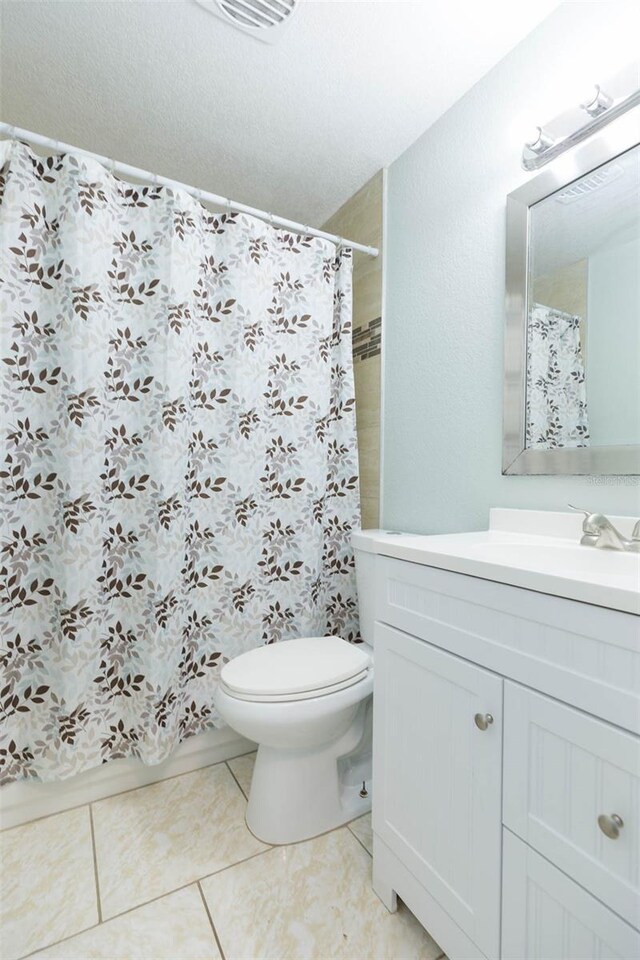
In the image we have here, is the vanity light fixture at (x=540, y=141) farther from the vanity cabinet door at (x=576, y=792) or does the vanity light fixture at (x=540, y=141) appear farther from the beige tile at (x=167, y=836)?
the beige tile at (x=167, y=836)

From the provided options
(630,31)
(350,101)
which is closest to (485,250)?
(630,31)

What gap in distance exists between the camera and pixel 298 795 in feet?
4.34

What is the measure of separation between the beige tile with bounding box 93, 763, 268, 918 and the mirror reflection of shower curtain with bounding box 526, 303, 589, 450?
4.50ft

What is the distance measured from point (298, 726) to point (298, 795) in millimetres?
257

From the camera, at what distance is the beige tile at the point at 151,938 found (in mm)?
1002

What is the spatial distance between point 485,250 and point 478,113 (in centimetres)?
44

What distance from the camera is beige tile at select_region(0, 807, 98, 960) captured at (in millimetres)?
1053

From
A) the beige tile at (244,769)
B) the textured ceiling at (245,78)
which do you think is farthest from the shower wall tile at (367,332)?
the beige tile at (244,769)

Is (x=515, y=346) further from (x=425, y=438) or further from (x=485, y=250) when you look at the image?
(x=425, y=438)

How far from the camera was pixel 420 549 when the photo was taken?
99 cm

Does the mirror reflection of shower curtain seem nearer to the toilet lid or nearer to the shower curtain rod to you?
the toilet lid

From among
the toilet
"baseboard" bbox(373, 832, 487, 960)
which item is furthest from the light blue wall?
"baseboard" bbox(373, 832, 487, 960)

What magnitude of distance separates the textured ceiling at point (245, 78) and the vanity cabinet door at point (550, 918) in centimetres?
191

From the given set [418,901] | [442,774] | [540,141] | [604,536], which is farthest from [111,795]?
[540,141]
